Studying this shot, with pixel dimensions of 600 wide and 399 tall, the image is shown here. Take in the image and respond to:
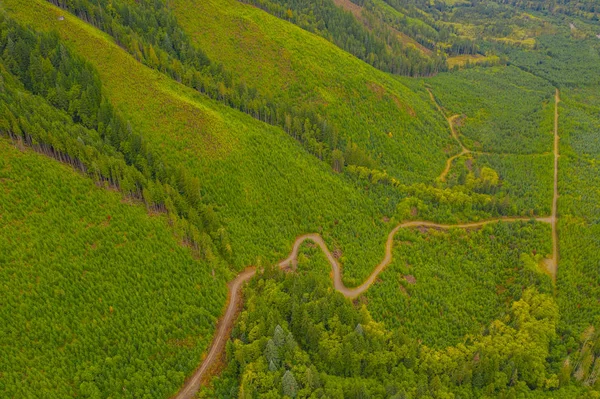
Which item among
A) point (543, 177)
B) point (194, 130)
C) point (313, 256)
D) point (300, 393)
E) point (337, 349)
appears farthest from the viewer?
point (543, 177)

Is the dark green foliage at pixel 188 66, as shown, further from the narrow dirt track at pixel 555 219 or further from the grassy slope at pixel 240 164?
the narrow dirt track at pixel 555 219

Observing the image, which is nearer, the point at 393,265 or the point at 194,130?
the point at 393,265

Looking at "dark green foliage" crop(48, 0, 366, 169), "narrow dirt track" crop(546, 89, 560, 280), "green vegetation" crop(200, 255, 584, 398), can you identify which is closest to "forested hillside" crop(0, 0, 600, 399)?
"green vegetation" crop(200, 255, 584, 398)

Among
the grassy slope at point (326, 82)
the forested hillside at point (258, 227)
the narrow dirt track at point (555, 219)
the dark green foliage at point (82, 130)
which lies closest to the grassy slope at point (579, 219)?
the forested hillside at point (258, 227)

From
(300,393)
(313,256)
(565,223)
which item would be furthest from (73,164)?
(565,223)

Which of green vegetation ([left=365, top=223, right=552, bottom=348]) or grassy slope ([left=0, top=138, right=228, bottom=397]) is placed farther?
green vegetation ([left=365, top=223, right=552, bottom=348])

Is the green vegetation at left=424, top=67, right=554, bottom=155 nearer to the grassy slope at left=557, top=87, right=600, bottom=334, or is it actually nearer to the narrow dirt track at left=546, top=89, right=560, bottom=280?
the narrow dirt track at left=546, top=89, right=560, bottom=280

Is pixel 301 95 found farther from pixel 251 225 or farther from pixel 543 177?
pixel 543 177

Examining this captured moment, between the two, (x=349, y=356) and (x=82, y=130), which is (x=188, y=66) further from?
(x=349, y=356)
